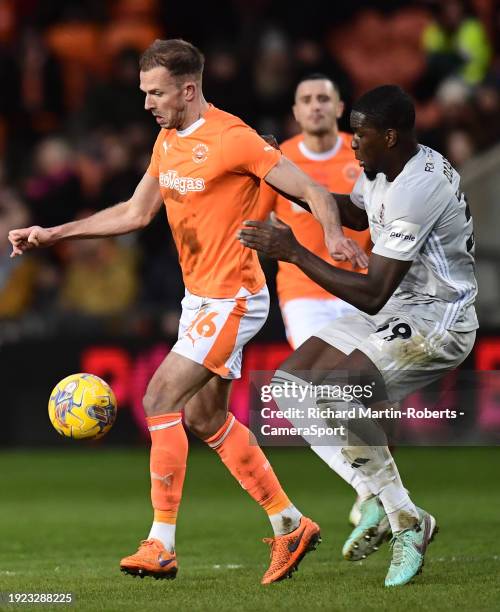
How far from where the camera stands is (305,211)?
28.7ft

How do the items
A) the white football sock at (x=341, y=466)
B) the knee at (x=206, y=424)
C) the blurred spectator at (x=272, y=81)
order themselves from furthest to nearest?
1. the blurred spectator at (x=272, y=81)
2. the white football sock at (x=341, y=466)
3. the knee at (x=206, y=424)

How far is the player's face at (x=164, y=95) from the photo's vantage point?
6602 mm

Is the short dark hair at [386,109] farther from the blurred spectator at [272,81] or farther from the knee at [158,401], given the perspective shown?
the blurred spectator at [272,81]

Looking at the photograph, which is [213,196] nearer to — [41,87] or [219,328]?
[219,328]

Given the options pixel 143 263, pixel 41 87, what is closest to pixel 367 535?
pixel 143 263

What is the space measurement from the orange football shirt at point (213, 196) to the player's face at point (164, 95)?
114mm

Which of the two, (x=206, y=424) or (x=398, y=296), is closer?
(x=398, y=296)

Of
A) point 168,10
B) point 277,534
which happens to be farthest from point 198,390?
point 168,10

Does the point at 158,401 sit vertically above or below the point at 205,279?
below

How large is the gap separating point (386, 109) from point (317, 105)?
2.62m

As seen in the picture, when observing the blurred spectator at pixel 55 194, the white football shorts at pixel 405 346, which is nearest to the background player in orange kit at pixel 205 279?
the white football shorts at pixel 405 346

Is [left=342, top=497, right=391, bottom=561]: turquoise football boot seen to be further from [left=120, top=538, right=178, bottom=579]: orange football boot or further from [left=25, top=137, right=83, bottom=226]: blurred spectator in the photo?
[left=25, top=137, right=83, bottom=226]: blurred spectator

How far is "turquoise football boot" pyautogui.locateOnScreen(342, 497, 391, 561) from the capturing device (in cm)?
709

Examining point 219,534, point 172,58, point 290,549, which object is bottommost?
point 219,534
